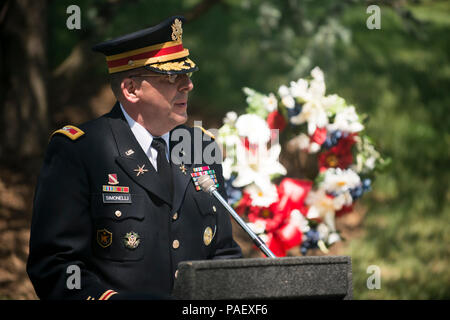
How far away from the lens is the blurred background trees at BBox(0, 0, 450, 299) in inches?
313

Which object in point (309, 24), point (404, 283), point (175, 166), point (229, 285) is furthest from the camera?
point (309, 24)

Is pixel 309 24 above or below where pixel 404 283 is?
above

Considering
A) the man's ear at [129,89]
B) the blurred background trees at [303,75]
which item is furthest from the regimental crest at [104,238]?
the blurred background trees at [303,75]

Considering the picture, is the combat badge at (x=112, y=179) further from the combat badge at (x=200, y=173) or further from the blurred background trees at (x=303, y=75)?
the blurred background trees at (x=303, y=75)

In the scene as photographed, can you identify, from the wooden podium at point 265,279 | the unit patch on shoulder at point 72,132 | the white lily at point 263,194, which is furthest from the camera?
the white lily at point 263,194

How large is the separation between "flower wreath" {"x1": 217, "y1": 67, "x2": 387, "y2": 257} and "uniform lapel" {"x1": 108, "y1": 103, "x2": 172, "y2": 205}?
1.66m

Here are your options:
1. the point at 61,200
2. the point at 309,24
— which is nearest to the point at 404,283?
the point at 309,24

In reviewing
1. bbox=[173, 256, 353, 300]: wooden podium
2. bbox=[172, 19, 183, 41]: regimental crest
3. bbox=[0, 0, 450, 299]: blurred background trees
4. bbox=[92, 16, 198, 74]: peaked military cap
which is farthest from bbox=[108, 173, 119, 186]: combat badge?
bbox=[0, 0, 450, 299]: blurred background trees

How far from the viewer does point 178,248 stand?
10.2 ft

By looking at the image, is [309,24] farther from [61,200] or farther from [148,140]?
[61,200]

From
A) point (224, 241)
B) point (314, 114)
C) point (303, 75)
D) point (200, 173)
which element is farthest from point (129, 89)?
point (303, 75)

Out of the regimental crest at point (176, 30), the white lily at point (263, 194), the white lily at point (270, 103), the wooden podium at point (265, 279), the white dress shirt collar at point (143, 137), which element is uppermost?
the regimental crest at point (176, 30)

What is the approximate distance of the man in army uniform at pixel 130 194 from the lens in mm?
2787
